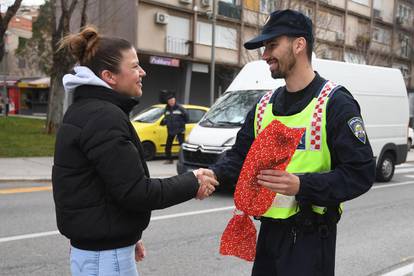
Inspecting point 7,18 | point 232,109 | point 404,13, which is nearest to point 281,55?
point 232,109

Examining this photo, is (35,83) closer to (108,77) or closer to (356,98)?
(356,98)

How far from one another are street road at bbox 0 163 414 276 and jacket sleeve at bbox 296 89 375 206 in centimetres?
290

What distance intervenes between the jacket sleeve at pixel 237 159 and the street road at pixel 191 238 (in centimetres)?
238

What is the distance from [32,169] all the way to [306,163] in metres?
10.6

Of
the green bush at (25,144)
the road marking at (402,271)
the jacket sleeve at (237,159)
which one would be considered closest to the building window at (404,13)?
the green bush at (25,144)

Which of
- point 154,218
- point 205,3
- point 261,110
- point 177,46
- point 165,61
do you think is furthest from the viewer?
point 205,3

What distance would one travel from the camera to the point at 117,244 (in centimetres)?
231

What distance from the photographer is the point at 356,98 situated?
1102 centimetres

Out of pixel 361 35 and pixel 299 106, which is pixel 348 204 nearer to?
pixel 299 106

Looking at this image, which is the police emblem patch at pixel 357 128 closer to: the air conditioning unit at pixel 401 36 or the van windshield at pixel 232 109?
the van windshield at pixel 232 109

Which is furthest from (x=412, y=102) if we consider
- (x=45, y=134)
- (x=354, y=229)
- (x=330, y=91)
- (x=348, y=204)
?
(x=330, y=91)

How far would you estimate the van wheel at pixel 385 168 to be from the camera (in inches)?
470

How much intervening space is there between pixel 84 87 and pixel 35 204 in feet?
21.2

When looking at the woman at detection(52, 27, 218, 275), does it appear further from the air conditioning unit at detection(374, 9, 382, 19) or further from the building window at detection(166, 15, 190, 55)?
the air conditioning unit at detection(374, 9, 382, 19)
